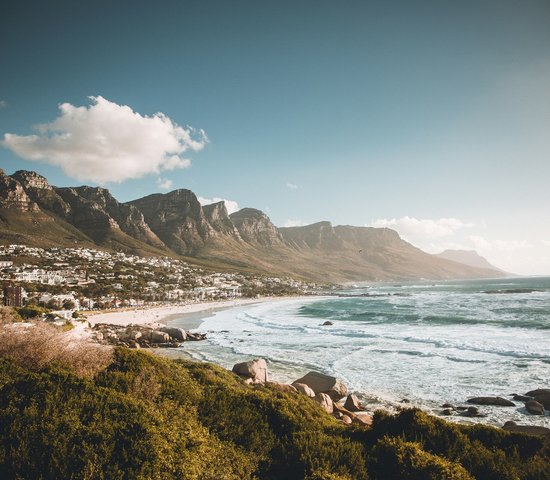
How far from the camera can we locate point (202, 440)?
714cm

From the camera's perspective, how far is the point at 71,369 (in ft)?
32.8

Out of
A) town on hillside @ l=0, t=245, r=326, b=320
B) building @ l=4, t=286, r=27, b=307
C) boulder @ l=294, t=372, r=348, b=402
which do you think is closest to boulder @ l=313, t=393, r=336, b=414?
boulder @ l=294, t=372, r=348, b=402

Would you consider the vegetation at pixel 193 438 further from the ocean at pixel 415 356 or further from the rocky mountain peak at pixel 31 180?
the rocky mountain peak at pixel 31 180

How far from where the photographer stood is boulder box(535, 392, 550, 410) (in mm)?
18203

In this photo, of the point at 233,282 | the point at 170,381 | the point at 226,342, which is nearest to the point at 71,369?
the point at 170,381

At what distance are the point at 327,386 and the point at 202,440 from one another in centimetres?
1439

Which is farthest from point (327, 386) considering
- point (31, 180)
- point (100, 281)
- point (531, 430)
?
point (31, 180)

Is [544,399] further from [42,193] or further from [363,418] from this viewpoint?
[42,193]

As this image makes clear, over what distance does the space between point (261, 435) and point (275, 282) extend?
160 m

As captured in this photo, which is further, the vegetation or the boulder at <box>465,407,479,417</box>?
the boulder at <box>465,407,479,417</box>

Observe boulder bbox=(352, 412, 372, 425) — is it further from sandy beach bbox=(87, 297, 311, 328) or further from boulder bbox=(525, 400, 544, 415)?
sandy beach bbox=(87, 297, 311, 328)

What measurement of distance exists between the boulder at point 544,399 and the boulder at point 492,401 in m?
1.52

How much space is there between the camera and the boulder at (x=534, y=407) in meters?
17.3

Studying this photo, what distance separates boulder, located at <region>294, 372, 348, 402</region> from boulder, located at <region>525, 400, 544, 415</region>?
965cm
